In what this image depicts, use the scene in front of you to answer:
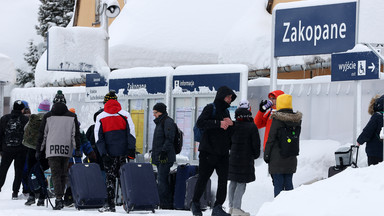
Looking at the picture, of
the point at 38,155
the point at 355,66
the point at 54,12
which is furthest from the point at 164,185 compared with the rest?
the point at 54,12

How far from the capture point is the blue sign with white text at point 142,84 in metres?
17.1

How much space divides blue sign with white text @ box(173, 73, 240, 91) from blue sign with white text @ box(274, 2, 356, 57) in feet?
2.86

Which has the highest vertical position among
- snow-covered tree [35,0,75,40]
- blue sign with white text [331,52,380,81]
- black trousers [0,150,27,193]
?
snow-covered tree [35,0,75,40]

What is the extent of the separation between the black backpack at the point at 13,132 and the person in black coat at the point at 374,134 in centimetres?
629

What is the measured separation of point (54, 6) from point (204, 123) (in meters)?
53.4

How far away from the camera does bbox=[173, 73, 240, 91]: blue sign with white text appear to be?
1538 cm

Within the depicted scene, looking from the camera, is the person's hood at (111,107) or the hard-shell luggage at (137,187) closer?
the hard-shell luggage at (137,187)

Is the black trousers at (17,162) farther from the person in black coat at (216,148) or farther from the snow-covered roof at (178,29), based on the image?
the snow-covered roof at (178,29)

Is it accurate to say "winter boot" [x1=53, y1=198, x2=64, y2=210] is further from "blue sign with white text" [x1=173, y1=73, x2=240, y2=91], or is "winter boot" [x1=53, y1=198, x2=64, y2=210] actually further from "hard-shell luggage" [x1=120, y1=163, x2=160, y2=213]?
"blue sign with white text" [x1=173, y1=73, x2=240, y2=91]

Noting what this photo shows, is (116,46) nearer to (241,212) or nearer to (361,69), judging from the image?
(361,69)

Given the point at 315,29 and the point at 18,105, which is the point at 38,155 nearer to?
the point at 18,105

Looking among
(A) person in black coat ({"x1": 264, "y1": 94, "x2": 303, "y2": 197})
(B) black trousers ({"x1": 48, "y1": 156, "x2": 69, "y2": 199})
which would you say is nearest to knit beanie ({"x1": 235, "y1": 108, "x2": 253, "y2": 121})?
(A) person in black coat ({"x1": 264, "y1": 94, "x2": 303, "y2": 197})

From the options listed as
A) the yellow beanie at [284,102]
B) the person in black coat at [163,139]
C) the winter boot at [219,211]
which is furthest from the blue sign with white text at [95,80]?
the winter boot at [219,211]

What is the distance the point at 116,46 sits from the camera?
93.5 feet
